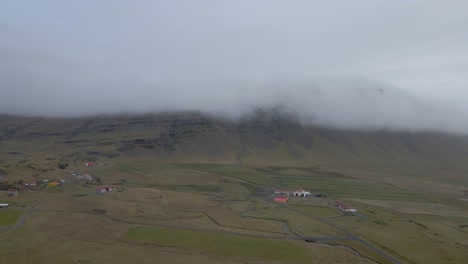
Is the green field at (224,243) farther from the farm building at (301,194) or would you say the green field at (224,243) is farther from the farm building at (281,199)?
the farm building at (301,194)

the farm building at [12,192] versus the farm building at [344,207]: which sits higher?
the farm building at [344,207]

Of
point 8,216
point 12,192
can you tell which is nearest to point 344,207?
point 8,216

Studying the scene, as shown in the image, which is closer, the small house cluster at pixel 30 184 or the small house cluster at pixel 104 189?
the small house cluster at pixel 104 189

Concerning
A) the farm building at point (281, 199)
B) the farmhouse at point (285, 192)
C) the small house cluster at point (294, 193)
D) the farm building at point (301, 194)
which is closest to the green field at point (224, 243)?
the farm building at point (281, 199)

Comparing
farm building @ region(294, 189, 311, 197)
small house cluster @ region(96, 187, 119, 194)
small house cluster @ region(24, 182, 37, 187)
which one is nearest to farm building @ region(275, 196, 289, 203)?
farm building @ region(294, 189, 311, 197)

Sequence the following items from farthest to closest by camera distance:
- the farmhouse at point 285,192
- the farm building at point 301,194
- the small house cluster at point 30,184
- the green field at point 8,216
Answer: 1. the farmhouse at point 285,192
2. the farm building at point 301,194
3. the small house cluster at point 30,184
4. the green field at point 8,216
